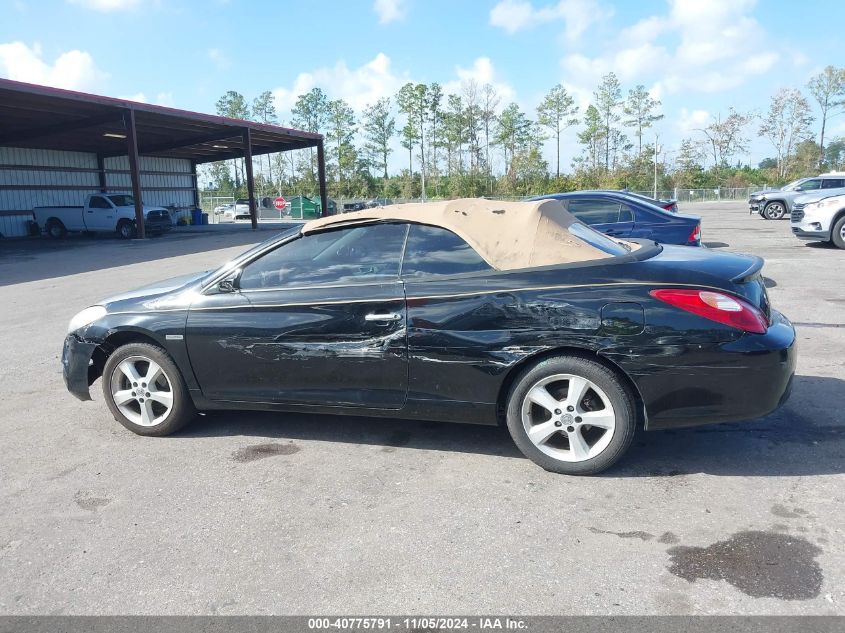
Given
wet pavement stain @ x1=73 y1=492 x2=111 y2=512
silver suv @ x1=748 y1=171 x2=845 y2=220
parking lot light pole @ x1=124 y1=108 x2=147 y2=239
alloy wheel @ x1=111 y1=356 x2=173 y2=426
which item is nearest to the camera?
wet pavement stain @ x1=73 y1=492 x2=111 y2=512

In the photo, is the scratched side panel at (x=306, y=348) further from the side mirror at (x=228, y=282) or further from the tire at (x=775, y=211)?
the tire at (x=775, y=211)

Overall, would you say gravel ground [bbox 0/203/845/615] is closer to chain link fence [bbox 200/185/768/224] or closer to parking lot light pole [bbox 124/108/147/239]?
parking lot light pole [bbox 124/108/147/239]

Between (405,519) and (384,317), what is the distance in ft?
4.03

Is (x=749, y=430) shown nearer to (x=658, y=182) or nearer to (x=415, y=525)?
(x=415, y=525)

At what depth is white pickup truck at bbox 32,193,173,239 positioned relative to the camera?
29266 mm

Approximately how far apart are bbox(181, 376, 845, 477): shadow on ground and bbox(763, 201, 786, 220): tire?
954 inches

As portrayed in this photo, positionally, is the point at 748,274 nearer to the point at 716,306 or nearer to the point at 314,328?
the point at 716,306

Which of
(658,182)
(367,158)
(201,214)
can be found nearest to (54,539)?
(201,214)

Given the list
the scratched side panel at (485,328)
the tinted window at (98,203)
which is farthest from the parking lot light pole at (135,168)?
the scratched side panel at (485,328)

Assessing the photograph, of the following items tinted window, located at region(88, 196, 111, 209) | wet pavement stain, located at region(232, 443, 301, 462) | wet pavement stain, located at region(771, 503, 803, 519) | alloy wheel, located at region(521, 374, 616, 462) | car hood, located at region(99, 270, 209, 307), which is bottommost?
wet pavement stain, located at region(771, 503, 803, 519)

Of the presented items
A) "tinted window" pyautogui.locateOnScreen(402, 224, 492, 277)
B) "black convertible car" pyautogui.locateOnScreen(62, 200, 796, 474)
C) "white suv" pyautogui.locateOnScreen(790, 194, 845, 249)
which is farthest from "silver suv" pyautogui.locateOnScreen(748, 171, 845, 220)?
"tinted window" pyautogui.locateOnScreen(402, 224, 492, 277)

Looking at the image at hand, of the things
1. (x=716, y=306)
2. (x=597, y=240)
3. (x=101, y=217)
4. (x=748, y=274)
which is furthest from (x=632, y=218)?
(x=101, y=217)

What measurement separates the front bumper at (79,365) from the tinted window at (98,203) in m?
27.6

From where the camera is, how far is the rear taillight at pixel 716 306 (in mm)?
3566
